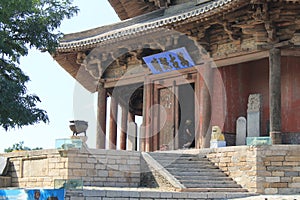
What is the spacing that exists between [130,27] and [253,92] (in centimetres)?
381

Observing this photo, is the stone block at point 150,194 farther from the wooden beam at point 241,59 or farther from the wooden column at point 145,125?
the wooden column at point 145,125

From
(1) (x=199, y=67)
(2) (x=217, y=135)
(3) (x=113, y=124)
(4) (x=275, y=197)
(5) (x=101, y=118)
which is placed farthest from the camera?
(3) (x=113, y=124)

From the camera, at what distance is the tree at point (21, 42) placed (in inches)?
395

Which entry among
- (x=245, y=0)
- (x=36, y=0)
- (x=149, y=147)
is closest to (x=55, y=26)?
(x=36, y=0)

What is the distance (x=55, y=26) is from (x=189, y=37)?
5.11 meters

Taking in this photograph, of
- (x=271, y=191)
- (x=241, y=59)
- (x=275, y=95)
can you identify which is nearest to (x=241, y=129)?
(x=241, y=59)

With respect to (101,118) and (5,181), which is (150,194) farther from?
(101,118)

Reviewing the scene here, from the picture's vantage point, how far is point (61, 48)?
55.1 feet

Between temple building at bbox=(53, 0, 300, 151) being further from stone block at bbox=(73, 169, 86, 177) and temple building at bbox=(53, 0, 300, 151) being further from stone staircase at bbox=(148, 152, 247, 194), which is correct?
stone block at bbox=(73, 169, 86, 177)

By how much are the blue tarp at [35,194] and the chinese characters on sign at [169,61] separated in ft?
20.9

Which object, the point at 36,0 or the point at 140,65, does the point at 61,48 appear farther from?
the point at 36,0

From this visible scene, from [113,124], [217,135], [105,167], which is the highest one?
[113,124]

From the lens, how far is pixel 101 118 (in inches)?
700

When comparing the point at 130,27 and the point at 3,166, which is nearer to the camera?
the point at 3,166
